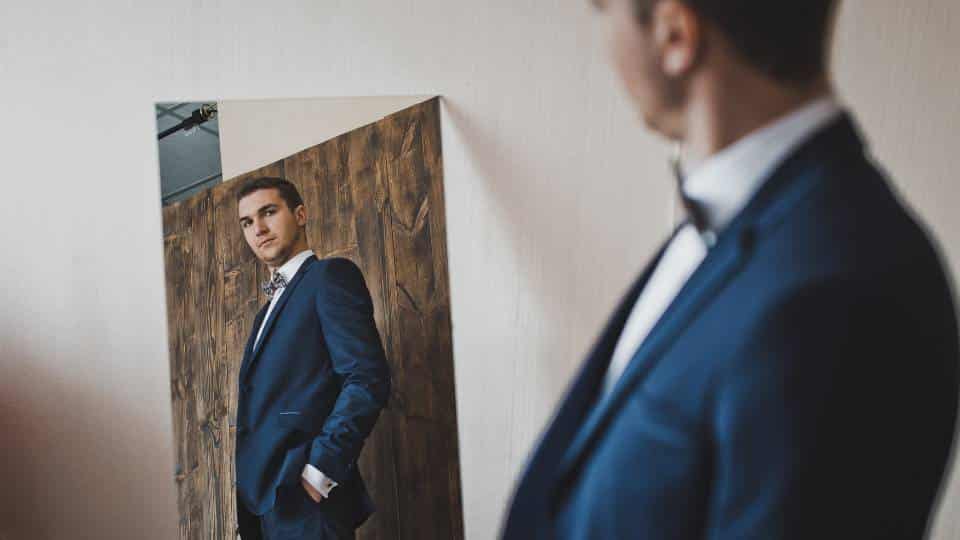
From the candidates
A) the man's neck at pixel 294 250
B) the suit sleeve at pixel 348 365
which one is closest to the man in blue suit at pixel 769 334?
the suit sleeve at pixel 348 365

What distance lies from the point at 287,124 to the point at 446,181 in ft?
1.40

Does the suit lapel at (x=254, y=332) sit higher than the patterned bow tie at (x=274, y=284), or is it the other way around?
the patterned bow tie at (x=274, y=284)

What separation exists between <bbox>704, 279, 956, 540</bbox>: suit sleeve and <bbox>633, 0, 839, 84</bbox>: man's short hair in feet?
0.59

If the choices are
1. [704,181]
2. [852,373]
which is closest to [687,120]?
[704,181]

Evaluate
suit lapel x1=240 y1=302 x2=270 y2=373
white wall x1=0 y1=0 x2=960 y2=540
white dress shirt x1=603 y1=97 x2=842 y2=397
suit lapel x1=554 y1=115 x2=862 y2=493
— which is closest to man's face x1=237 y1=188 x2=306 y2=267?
suit lapel x1=240 y1=302 x2=270 y2=373

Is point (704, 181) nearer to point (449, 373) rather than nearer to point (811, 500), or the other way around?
point (811, 500)

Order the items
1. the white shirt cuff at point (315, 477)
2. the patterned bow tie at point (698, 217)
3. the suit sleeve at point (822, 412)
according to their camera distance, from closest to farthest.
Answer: the suit sleeve at point (822, 412) < the patterned bow tie at point (698, 217) < the white shirt cuff at point (315, 477)

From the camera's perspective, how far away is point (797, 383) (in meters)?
0.53

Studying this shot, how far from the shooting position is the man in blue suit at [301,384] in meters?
1.84

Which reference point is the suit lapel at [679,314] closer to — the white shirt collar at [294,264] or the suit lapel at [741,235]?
the suit lapel at [741,235]

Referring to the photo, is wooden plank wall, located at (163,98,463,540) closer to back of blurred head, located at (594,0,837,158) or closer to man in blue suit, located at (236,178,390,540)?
man in blue suit, located at (236,178,390,540)

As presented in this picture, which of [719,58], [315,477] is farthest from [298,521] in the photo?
[719,58]

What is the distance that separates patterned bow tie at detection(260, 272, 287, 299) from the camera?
1900mm

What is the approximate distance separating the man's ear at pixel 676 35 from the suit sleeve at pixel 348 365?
4.50 ft
